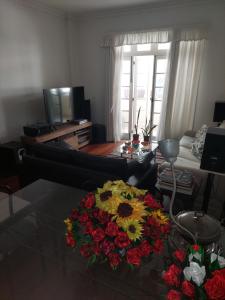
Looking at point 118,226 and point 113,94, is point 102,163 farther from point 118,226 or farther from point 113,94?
point 113,94

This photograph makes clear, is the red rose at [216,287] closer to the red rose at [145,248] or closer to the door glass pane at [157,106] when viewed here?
the red rose at [145,248]

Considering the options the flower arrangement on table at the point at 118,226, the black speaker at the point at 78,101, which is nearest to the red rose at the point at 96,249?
the flower arrangement on table at the point at 118,226

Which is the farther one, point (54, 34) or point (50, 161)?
point (54, 34)

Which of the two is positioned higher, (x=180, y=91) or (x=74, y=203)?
(x=180, y=91)

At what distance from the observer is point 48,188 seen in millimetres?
1774

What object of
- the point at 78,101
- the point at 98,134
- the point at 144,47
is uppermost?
the point at 144,47

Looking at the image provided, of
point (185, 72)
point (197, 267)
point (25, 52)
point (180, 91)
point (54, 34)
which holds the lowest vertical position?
point (197, 267)

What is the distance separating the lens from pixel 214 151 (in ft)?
5.19

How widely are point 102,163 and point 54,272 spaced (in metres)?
1.15

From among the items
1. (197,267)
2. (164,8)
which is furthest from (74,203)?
(164,8)

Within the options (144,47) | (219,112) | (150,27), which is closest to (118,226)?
(219,112)

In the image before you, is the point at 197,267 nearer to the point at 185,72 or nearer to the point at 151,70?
the point at 185,72

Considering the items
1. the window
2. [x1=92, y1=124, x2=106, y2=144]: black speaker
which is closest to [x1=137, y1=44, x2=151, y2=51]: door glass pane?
the window

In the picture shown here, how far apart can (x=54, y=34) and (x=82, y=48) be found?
761 millimetres
